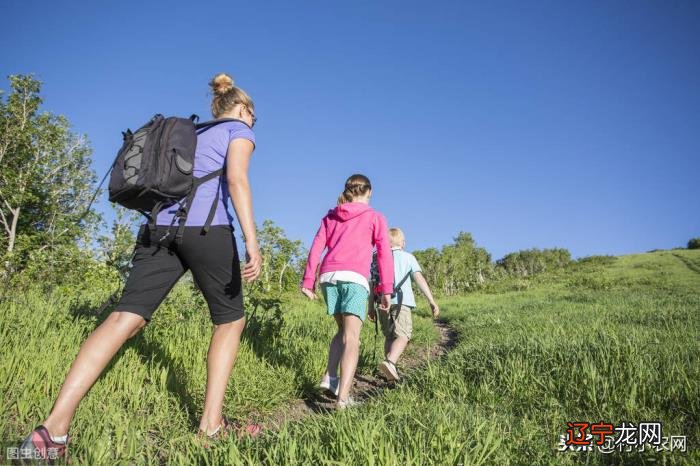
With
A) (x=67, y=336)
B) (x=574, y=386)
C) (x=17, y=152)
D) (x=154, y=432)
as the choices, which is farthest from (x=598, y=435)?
(x=17, y=152)

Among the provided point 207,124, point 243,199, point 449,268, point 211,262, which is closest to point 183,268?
point 211,262

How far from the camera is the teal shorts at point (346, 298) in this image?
332cm

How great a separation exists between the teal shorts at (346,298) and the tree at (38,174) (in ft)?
77.5

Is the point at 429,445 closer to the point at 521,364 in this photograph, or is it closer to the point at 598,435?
the point at 598,435

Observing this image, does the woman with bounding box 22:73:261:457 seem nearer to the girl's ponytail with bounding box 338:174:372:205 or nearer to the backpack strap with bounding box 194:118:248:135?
the backpack strap with bounding box 194:118:248:135

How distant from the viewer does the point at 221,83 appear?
292 centimetres

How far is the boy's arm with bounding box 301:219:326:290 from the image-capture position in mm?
3777

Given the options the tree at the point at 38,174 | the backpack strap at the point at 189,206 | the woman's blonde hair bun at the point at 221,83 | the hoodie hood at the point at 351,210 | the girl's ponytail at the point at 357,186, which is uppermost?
the tree at the point at 38,174

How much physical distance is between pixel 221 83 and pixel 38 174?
108ft

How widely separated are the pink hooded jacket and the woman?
119 centimetres

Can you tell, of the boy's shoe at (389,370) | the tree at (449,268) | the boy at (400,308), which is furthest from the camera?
the tree at (449,268)

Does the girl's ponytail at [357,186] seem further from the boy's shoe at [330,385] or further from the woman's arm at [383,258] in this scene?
the boy's shoe at [330,385]

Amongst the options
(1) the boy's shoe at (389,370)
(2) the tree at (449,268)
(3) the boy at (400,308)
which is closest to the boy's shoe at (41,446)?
(1) the boy's shoe at (389,370)

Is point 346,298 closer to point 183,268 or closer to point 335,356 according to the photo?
point 335,356
